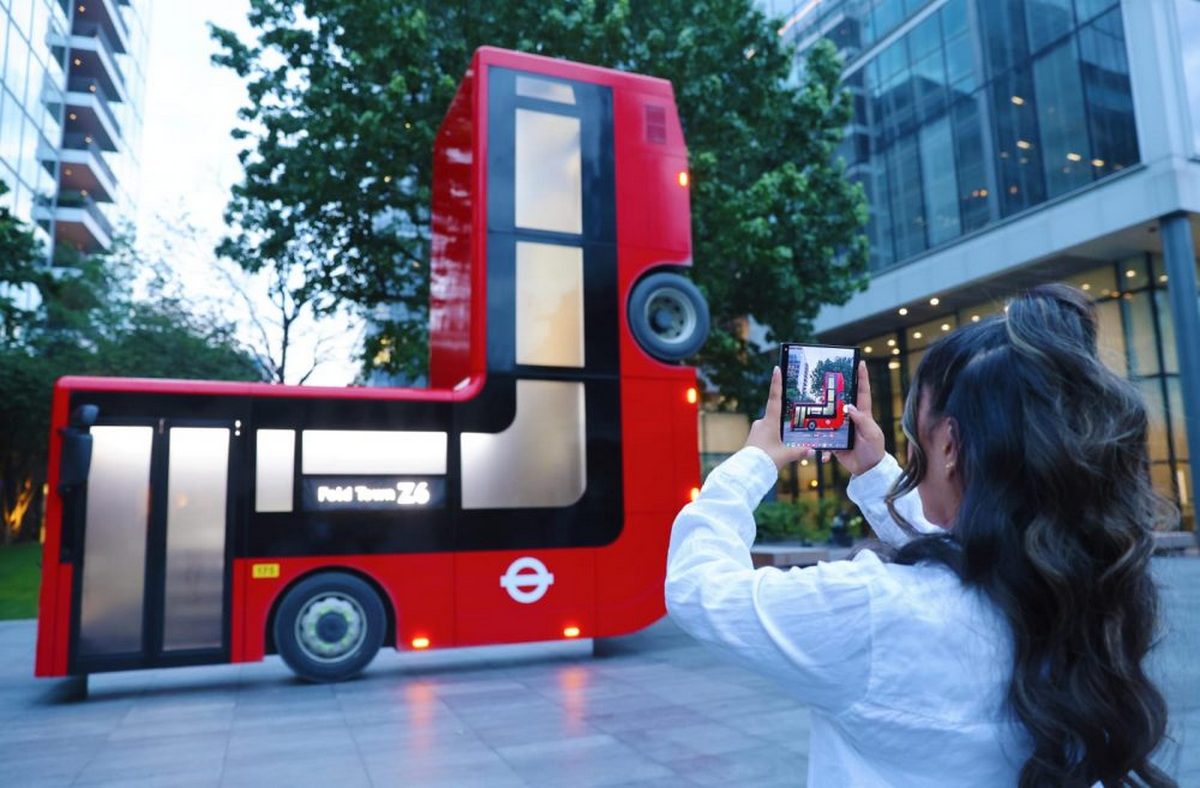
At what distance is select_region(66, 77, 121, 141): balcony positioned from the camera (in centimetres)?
4297

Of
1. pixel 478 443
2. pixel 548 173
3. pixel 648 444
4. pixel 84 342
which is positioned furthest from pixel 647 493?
pixel 84 342

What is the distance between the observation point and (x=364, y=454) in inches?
342

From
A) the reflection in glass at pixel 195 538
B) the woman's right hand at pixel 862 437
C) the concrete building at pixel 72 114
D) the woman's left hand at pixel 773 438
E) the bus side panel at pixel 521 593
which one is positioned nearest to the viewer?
the woman's left hand at pixel 773 438

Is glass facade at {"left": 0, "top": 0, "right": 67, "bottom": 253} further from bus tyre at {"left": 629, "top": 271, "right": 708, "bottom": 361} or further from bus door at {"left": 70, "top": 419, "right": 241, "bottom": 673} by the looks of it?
bus tyre at {"left": 629, "top": 271, "right": 708, "bottom": 361}

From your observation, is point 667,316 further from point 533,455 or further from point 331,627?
point 331,627

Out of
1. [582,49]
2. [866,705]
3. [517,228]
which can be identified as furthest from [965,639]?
[582,49]

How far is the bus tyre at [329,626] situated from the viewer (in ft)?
27.3

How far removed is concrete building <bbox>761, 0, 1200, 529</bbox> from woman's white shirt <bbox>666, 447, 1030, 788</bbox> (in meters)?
16.8

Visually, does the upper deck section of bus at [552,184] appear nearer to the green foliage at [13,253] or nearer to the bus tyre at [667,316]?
the bus tyre at [667,316]

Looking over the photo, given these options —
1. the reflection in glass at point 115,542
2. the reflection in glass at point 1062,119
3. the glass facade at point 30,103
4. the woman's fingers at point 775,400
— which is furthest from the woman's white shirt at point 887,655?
the glass facade at point 30,103

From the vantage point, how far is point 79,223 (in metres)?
43.2

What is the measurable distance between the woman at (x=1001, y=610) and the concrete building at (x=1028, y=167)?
16.6 metres

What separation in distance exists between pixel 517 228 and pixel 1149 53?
1850 centimetres

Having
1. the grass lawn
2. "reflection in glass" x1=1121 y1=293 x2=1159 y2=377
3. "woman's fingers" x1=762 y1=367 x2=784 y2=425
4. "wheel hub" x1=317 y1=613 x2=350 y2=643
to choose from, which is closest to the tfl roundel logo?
"wheel hub" x1=317 y1=613 x2=350 y2=643
